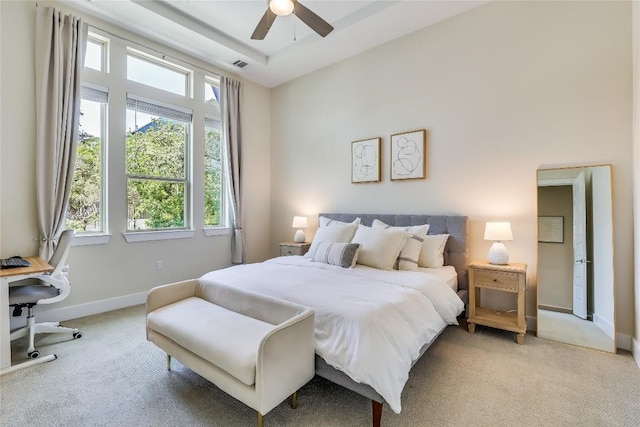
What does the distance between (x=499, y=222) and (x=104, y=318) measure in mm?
4463

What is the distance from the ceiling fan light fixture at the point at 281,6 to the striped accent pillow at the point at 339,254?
7.40ft

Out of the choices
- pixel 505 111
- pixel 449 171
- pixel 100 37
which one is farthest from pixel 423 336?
pixel 100 37

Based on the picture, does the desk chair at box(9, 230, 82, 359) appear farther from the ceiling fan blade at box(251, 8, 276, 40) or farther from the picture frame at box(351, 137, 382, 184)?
the picture frame at box(351, 137, 382, 184)

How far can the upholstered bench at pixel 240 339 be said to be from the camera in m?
1.51

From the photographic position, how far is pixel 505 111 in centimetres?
312

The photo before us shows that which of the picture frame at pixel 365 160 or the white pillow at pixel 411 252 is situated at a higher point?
the picture frame at pixel 365 160

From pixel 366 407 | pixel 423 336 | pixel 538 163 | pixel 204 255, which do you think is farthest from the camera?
pixel 204 255

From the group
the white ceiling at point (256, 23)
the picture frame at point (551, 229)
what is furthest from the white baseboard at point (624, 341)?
the white ceiling at point (256, 23)

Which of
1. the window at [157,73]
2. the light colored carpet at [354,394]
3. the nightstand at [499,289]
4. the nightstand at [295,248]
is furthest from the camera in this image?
the nightstand at [295,248]

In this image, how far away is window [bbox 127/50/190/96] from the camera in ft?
12.4

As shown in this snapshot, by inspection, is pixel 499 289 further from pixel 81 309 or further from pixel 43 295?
pixel 81 309

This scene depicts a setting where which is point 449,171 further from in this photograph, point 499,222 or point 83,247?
point 83,247

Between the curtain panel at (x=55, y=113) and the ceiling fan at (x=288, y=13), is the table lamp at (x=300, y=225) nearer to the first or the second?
the ceiling fan at (x=288, y=13)

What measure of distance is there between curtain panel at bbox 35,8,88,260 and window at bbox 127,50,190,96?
2.08 ft
